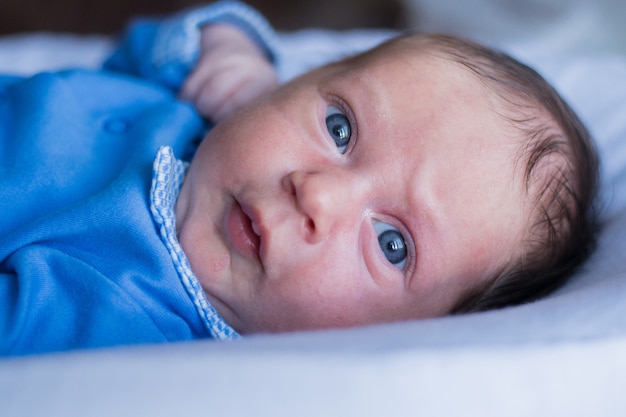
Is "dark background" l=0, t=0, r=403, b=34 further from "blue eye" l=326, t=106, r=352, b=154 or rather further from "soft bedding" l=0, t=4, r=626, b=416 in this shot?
"soft bedding" l=0, t=4, r=626, b=416

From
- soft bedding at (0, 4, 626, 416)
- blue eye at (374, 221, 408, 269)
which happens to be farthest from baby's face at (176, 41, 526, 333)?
soft bedding at (0, 4, 626, 416)

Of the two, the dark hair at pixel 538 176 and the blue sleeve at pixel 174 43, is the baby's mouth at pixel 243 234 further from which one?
the blue sleeve at pixel 174 43

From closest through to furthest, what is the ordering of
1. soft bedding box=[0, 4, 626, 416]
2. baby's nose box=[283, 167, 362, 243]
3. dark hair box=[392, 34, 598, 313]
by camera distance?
soft bedding box=[0, 4, 626, 416]
baby's nose box=[283, 167, 362, 243]
dark hair box=[392, 34, 598, 313]

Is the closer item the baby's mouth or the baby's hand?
the baby's mouth

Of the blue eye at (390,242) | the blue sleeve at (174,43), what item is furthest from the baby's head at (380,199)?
the blue sleeve at (174,43)

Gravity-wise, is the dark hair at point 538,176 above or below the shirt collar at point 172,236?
above

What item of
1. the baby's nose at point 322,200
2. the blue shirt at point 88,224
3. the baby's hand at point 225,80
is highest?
the baby's hand at point 225,80

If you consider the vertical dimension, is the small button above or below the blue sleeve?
below

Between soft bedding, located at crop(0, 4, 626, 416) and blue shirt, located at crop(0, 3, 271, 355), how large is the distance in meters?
0.26

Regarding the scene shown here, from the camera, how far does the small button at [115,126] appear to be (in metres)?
0.98

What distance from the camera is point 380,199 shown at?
2.57ft

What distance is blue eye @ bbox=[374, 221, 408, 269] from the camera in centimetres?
79

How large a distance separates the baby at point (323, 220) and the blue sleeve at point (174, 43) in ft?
1.17

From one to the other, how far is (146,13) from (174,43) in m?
1.17
